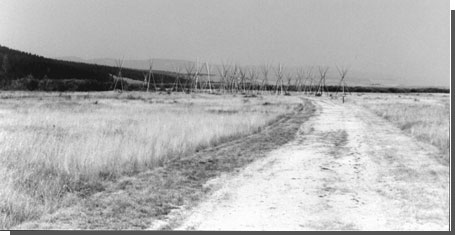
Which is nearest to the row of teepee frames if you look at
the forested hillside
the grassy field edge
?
the forested hillside

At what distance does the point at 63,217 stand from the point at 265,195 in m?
3.22

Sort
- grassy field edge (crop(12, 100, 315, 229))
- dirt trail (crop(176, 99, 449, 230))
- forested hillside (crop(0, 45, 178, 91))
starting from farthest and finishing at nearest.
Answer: forested hillside (crop(0, 45, 178, 91))
grassy field edge (crop(12, 100, 315, 229))
dirt trail (crop(176, 99, 449, 230))

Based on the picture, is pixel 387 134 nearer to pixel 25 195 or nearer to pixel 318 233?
pixel 318 233

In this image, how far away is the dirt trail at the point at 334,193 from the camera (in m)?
6.12

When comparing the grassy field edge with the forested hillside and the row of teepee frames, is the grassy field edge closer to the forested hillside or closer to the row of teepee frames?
the forested hillside

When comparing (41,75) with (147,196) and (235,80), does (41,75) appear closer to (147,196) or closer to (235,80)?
(147,196)

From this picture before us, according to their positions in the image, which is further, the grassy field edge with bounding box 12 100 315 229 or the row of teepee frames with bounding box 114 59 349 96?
the row of teepee frames with bounding box 114 59 349 96

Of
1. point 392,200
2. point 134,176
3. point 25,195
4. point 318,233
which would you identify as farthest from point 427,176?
point 25,195

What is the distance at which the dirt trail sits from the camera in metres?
6.12

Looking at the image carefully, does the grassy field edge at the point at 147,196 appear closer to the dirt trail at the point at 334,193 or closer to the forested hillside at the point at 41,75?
the dirt trail at the point at 334,193

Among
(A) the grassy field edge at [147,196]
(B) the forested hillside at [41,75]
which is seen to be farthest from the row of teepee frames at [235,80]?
(A) the grassy field edge at [147,196]

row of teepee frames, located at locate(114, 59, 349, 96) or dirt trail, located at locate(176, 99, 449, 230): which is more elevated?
row of teepee frames, located at locate(114, 59, 349, 96)

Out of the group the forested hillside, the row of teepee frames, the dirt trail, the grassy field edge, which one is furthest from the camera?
the row of teepee frames

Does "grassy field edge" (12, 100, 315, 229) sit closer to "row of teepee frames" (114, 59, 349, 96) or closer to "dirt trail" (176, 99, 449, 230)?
"dirt trail" (176, 99, 449, 230)
